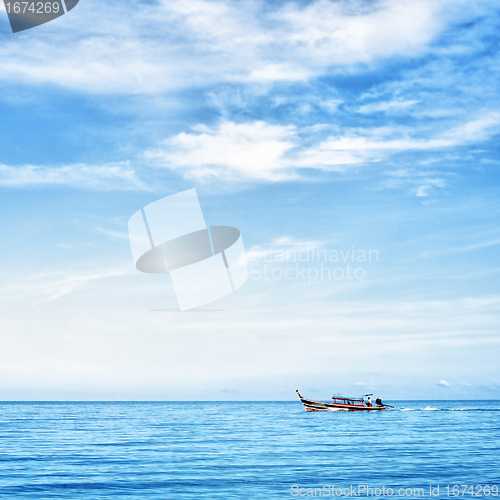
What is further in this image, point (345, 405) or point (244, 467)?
point (345, 405)

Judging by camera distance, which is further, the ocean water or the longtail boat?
the longtail boat

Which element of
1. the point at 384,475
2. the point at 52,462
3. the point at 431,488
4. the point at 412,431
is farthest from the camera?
the point at 412,431

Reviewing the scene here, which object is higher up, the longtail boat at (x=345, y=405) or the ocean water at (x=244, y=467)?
the ocean water at (x=244, y=467)

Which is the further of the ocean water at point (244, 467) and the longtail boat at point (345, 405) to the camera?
the longtail boat at point (345, 405)

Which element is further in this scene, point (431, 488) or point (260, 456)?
point (260, 456)

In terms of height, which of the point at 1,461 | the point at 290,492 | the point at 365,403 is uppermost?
the point at 1,461

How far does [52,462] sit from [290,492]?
17089mm

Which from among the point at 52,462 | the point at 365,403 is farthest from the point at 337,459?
the point at 365,403

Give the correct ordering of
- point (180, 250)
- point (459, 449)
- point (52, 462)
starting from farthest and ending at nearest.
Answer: point (459, 449)
point (52, 462)
point (180, 250)

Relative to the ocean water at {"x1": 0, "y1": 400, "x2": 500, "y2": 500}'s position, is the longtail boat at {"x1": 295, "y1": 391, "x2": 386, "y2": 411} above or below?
below

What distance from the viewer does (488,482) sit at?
82.1ft

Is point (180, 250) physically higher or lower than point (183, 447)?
higher

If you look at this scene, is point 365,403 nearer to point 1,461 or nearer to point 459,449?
point 459,449

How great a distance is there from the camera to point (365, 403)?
A: 99.3 meters
